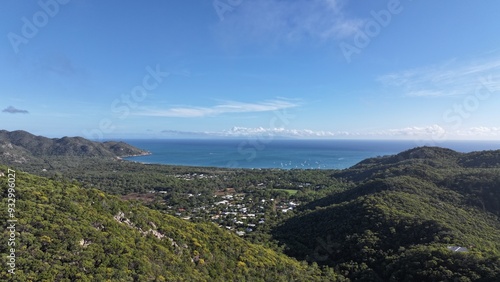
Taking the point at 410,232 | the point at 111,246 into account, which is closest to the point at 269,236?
the point at 410,232

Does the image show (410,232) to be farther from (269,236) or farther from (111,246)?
(111,246)

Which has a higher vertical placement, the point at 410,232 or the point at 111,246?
the point at 111,246

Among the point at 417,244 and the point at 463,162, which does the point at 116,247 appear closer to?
the point at 417,244

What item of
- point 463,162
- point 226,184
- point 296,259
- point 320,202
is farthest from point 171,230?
point 463,162

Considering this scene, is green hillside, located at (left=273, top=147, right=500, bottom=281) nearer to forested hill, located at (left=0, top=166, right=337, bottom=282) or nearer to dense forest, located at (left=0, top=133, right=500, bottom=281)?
dense forest, located at (left=0, top=133, right=500, bottom=281)

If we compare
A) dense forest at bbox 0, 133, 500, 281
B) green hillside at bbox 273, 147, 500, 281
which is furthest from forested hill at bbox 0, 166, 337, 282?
green hillside at bbox 273, 147, 500, 281
